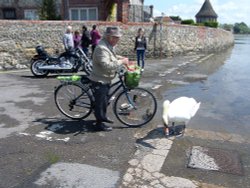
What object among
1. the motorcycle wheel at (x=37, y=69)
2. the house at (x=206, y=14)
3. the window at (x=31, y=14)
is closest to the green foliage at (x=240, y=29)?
the house at (x=206, y=14)

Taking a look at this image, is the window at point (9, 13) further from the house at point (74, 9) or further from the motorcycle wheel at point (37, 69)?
the motorcycle wheel at point (37, 69)

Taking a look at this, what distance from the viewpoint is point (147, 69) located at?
47.5ft

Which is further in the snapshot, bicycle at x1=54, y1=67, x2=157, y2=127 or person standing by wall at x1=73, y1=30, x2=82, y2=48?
person standing by wall at x1=73, y1=30, x2=82, y2=48

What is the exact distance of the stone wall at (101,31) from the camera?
13438mm

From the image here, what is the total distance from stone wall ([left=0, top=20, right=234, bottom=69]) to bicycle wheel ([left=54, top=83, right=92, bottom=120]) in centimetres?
794

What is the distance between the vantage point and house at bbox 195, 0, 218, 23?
243ft

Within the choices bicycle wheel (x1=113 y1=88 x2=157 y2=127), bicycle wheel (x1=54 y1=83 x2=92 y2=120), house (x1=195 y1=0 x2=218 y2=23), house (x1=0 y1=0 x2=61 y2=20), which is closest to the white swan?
bicycle wheel (x1=113 y1=88 x2=157 y2=127)

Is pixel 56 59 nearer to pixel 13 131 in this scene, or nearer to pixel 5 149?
pixel 13 131

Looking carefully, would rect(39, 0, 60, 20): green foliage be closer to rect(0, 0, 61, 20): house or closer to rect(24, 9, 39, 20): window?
rect(0, 0, 61, 20): house

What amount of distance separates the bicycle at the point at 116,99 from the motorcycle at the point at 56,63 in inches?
214

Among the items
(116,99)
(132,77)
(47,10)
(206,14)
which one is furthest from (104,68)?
(206,14)

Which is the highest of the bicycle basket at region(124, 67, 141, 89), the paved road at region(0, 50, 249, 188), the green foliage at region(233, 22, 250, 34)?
the green foliage at region(233, 22, 250, 34)

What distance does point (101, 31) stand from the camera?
1636cm

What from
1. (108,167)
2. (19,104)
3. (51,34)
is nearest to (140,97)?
(108,167)
